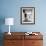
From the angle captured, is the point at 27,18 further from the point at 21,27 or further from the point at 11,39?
the point at 11,39

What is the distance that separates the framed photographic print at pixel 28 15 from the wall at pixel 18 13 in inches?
4.2

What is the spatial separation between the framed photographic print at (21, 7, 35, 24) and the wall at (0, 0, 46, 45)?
107 mm

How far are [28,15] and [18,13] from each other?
13.7 inches

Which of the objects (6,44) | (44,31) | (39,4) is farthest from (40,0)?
→ (6,44)

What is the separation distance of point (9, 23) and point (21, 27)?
58 centimetres

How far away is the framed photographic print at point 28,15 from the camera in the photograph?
4516mm

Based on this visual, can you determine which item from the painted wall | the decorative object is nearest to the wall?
the painted wall

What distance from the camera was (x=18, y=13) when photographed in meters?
4.54

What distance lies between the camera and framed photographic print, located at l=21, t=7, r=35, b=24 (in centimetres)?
452

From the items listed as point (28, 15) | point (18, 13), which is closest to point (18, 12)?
point (18, 13)

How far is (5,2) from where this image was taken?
→ 452 centimetres

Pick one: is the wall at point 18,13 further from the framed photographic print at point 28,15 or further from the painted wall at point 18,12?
the framed photographic print at point 28,15

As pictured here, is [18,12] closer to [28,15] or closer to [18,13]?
[18,13]

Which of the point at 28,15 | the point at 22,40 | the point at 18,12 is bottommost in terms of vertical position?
the point at 22,40
